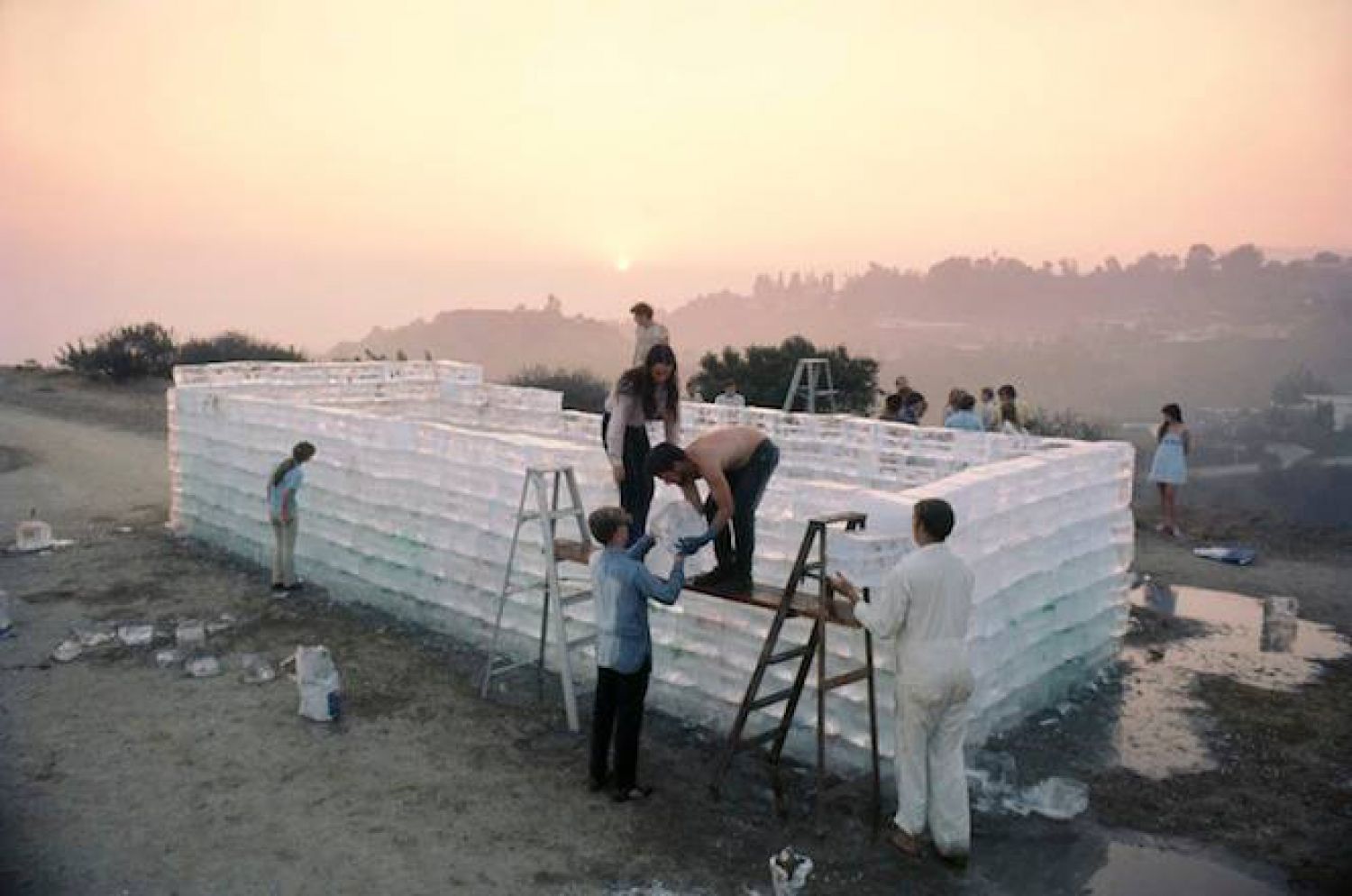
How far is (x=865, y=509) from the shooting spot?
6480 mm

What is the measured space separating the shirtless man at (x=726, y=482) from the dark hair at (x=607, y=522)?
0.33 meters

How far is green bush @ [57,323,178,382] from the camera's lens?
2981 centimetres

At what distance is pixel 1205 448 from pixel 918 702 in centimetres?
5626

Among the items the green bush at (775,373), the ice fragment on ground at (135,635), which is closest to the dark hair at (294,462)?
the ice fragment on ground at (135,635)

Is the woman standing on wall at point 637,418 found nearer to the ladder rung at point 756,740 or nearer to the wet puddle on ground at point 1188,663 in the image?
the ladder rung at point 756,740

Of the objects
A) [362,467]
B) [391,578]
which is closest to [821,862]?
[391,578]

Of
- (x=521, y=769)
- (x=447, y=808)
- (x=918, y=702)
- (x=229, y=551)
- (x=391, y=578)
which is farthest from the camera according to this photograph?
(x=229, y=551)

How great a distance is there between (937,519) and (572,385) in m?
27.6

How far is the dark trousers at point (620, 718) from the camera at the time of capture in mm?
6207

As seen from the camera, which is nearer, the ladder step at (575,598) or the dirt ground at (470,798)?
the dirt ground at (470,798)

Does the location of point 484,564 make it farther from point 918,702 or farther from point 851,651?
point 918,702

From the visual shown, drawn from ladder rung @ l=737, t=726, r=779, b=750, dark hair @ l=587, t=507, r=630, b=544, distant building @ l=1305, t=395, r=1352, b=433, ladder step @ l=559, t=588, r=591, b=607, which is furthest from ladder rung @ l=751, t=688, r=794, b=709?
distant building @ l=1305, t=395, r=1352, b=433

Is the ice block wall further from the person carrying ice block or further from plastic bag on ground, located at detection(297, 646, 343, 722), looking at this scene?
plastic bag on ground, located at detection(297, 646, 343, 722)

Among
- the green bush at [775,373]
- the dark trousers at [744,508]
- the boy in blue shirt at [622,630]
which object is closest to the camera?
the boy in blue shirt at [622,630]
